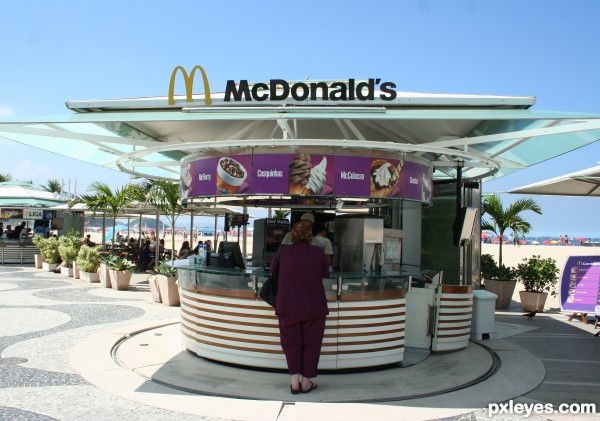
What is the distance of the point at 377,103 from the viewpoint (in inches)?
272

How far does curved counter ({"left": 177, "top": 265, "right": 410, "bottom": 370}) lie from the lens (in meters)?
6.29

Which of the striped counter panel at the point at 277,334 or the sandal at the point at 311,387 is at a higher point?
the striped counter panel at the point at 277,334

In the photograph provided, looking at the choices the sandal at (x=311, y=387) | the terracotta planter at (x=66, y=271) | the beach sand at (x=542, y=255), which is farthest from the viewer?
the terracotta planter at (x=66, y=271)

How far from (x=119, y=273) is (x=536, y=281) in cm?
→ 1092

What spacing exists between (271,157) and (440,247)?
414 centimetres

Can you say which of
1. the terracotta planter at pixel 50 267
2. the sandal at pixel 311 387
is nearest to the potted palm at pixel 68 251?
the terracotta planter at pixel 50 267

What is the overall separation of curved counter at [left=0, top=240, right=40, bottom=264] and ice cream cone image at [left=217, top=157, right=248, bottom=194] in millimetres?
19326

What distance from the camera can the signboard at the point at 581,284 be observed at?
35.3ft

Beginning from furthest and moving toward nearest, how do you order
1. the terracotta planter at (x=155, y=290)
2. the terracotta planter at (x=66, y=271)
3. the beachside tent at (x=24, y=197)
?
the beachside tent at (x=24, y=197)
the terracotta planter at (x=66, y=271)
the terracotta planter at (x=155, y=290)

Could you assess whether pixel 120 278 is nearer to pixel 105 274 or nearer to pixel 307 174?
pixel 105 274

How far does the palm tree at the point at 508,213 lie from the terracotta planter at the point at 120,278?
10662 mm

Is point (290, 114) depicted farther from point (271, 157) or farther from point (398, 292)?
point (398, 292)

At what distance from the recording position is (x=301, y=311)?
18.3ft

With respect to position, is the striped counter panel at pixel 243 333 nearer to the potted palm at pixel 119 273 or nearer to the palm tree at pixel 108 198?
the potted palm at pixel 119 273
